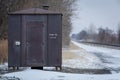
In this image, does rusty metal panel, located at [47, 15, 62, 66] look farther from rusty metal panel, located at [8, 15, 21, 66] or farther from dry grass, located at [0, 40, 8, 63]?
dry grass, located at [0, 40, 8, 63]

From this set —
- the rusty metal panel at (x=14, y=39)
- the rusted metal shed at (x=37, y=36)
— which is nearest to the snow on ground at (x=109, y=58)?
the rusted metal shed at (x=37, y=36)

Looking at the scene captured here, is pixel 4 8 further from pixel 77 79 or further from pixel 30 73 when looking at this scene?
pixel 77 79

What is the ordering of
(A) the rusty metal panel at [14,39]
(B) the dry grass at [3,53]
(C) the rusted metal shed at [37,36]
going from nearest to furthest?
(C) the rusted metal shed at [37,36] < (A) the rusty metal panel at [14,39] < (B) the dry grass at [3,53]

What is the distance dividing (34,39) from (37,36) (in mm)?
214

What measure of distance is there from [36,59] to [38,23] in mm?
1790

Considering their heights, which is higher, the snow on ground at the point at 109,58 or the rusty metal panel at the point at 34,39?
the rusty metal panel at the point at 34,39

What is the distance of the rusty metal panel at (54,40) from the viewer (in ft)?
58.6

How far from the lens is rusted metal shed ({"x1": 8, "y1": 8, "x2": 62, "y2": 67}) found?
17859 millimetres

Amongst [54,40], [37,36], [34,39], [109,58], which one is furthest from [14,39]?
[109,58]

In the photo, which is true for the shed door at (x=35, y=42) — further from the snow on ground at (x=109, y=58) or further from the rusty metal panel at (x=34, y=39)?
the snow on ground at (x=109, y=58)

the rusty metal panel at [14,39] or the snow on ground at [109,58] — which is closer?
the rusty metal panel at [14,39]

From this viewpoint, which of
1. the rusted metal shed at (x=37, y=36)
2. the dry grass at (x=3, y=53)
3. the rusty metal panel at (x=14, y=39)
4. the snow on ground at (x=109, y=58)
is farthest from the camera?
the snow on ground at (x=109, y=58)

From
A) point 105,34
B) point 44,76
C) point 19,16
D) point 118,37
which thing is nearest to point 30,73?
point 44,76

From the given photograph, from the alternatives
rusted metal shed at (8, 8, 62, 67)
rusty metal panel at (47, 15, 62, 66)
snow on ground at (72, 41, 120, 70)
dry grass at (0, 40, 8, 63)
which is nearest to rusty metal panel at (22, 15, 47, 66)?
rusted metal shed at (8, 8, 62, 67)
